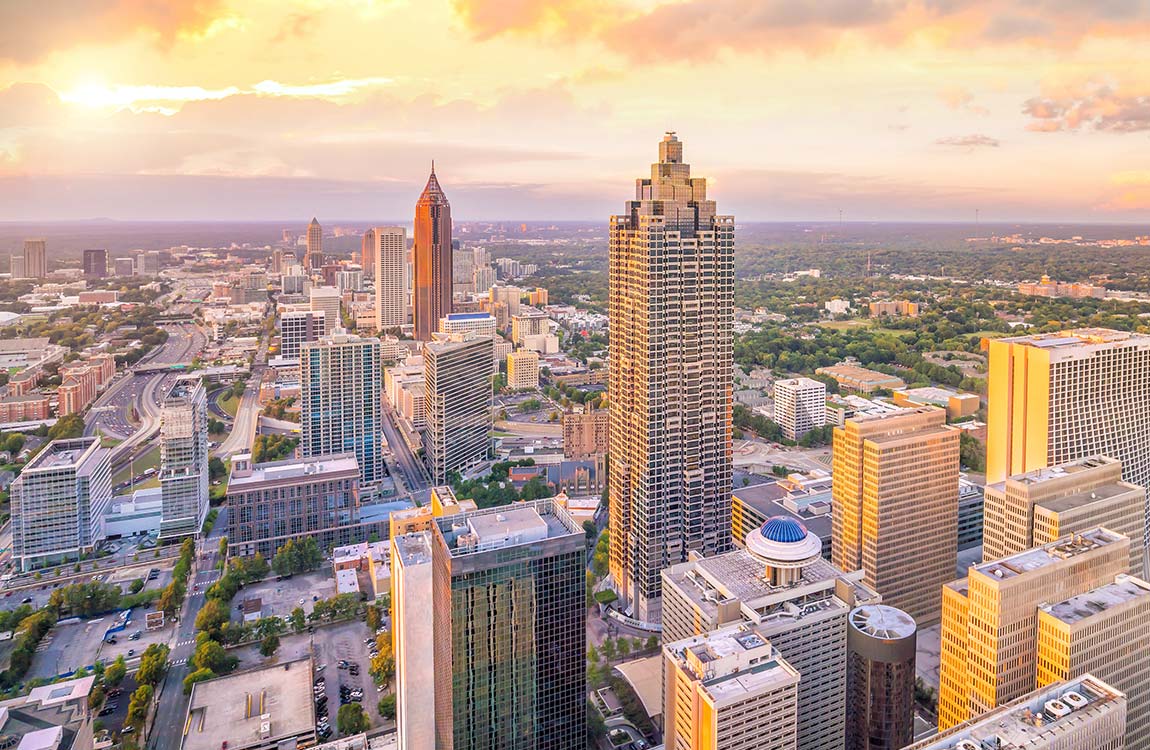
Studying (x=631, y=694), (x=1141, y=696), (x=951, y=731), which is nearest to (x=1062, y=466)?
(x=1141, y=696)

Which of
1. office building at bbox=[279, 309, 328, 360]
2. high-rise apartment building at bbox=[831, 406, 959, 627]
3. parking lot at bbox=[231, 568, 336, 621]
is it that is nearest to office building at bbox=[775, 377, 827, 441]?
high-rise apartment building at bbox=[831, 406, 959, 627]

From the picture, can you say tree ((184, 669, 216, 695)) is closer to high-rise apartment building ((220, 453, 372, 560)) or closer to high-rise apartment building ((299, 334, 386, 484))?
high-rise apartment building ((220, 453, 372, 560))

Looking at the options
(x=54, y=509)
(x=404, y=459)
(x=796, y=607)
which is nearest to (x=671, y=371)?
(x=796, y=607)

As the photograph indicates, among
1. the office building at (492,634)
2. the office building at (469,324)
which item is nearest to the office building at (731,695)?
the office building at (492,634)

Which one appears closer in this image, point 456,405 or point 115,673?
point 115,673

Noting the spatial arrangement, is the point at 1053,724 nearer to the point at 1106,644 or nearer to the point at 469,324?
the point at 1106,644

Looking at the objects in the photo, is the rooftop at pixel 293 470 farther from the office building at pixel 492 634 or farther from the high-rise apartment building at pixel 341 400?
the office building at pixel 492 634
